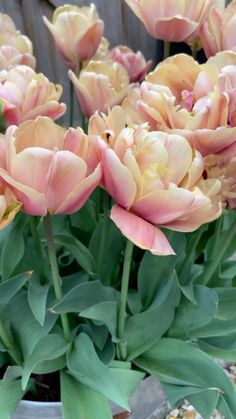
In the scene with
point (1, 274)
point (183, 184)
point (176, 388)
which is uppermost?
point (183, 184)

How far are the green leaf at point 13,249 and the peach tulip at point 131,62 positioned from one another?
248mm

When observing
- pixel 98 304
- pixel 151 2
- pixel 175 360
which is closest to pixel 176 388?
pixel 175 360

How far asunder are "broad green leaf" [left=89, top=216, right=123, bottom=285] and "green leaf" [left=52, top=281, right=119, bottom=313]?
49 millimetres

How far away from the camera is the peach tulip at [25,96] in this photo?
1.67ft

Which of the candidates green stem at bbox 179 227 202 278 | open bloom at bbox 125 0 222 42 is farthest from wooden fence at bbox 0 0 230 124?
green stem at bbox 179 227 202 278

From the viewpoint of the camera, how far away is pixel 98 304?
57 cm

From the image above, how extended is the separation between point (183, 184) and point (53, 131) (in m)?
0.11

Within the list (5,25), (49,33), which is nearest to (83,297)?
(5,25)

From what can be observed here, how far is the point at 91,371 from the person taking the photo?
0.59 metres

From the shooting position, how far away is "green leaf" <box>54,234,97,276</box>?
62cm

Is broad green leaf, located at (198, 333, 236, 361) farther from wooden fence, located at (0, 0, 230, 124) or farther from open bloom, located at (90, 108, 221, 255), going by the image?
wooden fence, located at (0, 0, 230, 124)

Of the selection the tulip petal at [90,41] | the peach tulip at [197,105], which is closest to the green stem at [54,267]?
the peach tulip at [197,105]

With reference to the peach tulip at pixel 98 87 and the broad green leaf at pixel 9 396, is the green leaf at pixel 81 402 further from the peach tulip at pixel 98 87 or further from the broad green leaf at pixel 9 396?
the peach tulip at pixel 98 87

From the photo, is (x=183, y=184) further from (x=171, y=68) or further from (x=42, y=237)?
(x=42, y=237)
